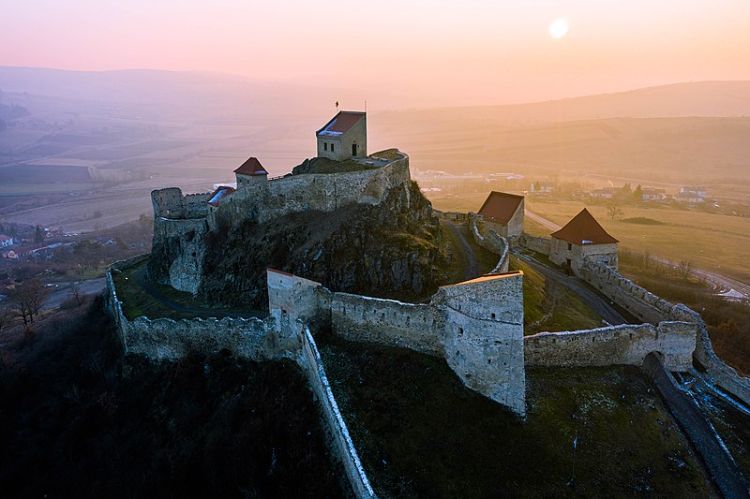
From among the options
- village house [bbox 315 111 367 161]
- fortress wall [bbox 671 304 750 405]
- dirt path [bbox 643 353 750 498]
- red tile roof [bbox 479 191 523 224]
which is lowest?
dirt path [bbox 643 353 750 498]

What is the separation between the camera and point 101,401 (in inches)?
1266

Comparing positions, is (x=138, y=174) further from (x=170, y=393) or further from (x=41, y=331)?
(x=170, y=393)

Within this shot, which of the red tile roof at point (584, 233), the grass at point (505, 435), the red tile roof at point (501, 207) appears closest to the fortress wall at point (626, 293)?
the red tile roof at point (584, 233)

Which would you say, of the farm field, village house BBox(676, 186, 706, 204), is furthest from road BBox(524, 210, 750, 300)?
village house BBox(676, 186, 706, 204)

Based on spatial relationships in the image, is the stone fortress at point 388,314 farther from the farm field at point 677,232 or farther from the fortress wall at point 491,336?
A: the farm field at point 677,232

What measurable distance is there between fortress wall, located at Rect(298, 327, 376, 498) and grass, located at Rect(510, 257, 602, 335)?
11.0 meters

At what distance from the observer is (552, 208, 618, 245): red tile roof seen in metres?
38.0

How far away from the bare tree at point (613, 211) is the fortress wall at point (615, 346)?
216 ft

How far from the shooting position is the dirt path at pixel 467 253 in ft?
102

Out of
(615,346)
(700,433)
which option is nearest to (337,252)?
(615,346)

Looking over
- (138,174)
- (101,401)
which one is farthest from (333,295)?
(138,174)

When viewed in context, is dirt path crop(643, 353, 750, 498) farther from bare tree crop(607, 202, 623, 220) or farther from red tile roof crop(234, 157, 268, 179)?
bare tree crop(607, 202, 623, 220)

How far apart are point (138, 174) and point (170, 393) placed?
17449 centimetres

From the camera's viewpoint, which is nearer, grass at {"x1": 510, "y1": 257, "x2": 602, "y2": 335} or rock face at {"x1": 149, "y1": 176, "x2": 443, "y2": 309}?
grass at {"x1": 510, "y1": 257, "x2": 602, "y2": 335}
